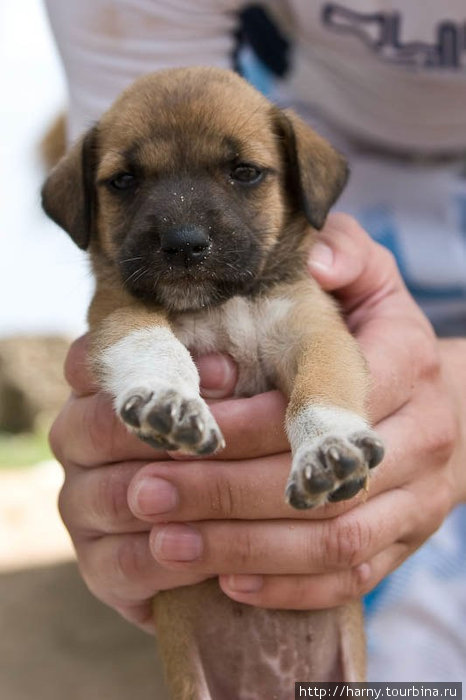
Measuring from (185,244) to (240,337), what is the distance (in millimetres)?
422

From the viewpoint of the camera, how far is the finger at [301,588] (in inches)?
104

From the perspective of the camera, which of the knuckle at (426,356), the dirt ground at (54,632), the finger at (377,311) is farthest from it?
the dirt ground at (54,632)

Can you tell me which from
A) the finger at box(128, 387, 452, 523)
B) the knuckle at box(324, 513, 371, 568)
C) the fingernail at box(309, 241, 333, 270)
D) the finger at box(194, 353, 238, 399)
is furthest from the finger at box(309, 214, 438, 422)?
the finger at box(194, 353, 238, 399)

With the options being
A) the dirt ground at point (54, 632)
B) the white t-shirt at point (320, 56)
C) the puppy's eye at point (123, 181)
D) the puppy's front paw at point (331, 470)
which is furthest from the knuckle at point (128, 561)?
the white t-shirt at point (320, 56)

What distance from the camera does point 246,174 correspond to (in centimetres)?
286

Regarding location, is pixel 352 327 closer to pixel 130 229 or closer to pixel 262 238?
pixel 262 238

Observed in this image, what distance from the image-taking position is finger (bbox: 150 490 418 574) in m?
2.58

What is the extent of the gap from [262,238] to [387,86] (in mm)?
1387

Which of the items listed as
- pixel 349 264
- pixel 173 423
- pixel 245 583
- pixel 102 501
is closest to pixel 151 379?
pixel 173 423

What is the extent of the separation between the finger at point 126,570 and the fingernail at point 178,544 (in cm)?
13

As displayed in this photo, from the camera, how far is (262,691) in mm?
2773

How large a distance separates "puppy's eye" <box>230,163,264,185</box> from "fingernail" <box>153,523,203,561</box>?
110 centimetres

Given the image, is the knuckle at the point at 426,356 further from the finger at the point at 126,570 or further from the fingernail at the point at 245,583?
the finger at the point at 126,570

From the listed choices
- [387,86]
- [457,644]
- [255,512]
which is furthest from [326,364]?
[387,86]
